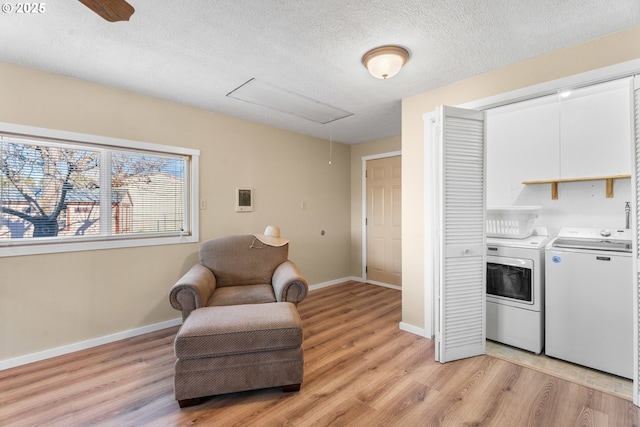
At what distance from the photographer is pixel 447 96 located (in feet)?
8.06

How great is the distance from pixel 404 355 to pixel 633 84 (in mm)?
2362

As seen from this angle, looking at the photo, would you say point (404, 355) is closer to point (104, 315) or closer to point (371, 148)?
point (104, 315)

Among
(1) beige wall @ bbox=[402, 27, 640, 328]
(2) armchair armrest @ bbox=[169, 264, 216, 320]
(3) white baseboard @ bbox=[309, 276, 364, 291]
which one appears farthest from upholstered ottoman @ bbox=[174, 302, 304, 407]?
(3) white baseboard @ bbox=[309, 276, 364, 291]

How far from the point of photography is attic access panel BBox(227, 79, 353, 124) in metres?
2.49

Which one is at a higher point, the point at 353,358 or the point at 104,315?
the point at 104,315

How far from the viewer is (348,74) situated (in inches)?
87.6

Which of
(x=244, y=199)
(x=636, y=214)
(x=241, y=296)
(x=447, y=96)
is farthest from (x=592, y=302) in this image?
(x=244, y=199)

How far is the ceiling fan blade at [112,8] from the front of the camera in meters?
1.09

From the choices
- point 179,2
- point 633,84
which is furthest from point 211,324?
point 633,84

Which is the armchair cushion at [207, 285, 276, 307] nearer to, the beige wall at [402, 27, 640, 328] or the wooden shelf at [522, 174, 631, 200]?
the beige wall at [402, 27, 640, 328]

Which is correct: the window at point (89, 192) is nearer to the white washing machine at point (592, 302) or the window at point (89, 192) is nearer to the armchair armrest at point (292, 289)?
the armchair armrest at point (292, 289)

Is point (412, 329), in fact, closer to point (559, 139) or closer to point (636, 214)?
point (636, 214)

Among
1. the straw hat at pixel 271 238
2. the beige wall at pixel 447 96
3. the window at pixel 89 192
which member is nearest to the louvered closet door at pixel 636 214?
the beige wall at pixel 447 96

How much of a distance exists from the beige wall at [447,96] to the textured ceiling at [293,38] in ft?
0.28
